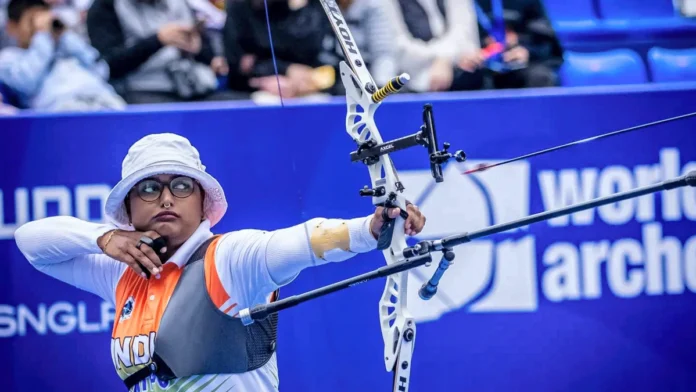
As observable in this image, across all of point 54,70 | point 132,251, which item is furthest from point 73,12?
point 132,251

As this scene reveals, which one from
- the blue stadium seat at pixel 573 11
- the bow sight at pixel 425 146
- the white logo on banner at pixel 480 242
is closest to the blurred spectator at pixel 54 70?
the white logo on banner at pixel 480 242

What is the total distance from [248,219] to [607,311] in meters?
1.53

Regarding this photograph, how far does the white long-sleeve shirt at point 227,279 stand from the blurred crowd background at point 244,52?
1548mm

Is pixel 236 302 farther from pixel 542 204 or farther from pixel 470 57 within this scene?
pixel 470 57

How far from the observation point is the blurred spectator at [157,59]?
529 centimetres

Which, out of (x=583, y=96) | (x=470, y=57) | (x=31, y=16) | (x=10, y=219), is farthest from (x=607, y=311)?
(x=31, y=16)

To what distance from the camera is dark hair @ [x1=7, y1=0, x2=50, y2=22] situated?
5473 mm

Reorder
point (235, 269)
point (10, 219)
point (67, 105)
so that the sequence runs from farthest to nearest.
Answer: point (67, 105) < point (10, 219) < point (235, 269)

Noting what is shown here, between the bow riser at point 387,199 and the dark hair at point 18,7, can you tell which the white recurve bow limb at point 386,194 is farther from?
the dark hair at point 18,7

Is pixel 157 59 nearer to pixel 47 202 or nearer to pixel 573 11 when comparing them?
pixel 47 202

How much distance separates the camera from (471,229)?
475 cm

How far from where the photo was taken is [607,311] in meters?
4.79

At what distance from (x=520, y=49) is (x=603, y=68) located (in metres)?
0.54

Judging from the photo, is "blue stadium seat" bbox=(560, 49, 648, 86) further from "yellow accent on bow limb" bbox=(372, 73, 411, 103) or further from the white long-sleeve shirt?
the white long-sleeve shirt
